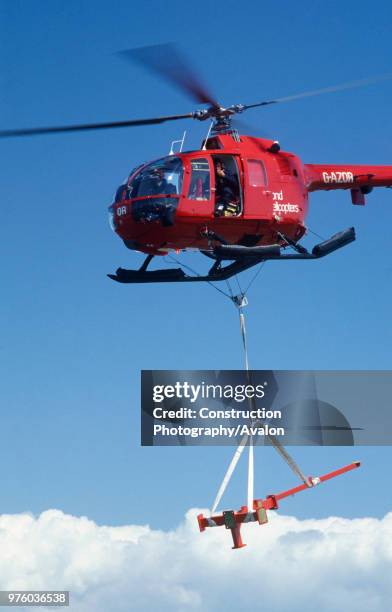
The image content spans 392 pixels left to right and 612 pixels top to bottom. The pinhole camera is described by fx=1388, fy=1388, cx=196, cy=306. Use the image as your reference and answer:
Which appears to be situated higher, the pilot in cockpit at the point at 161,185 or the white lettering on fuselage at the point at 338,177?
the white lettering on fuselage at the point at 338,177

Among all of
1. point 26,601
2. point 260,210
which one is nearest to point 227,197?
point 260,210

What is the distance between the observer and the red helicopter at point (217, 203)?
3816 centimetres

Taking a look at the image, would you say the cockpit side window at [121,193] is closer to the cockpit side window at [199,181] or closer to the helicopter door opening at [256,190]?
the cockpit side window at [199,181]

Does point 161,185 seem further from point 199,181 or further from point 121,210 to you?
point 121,210

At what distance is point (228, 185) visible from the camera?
129 ft

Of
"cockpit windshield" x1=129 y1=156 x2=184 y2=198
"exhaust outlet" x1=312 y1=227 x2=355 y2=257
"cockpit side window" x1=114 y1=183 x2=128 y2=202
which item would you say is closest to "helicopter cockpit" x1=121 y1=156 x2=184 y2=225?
"cockpit windshield" x1=129 y1=156 x2=184 y2=198

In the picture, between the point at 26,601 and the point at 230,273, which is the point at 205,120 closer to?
the point at 230,273

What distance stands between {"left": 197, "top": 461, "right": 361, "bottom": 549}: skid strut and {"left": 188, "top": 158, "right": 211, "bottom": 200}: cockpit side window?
337 inches

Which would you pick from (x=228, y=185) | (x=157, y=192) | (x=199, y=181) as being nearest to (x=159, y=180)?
(x=157, y=192)

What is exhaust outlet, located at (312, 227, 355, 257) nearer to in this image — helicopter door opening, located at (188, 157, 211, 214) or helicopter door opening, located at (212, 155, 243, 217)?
helicopter door opening, located at (212, 155, 243, 217)

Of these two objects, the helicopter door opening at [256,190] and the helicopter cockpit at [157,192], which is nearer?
the helicopter cockpit at [157,192]

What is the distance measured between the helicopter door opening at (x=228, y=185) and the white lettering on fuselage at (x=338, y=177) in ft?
15.9

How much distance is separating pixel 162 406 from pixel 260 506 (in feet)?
12.8

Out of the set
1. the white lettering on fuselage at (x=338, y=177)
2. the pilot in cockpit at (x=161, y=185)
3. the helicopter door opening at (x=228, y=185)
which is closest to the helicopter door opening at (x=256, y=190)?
the helicopter door opening at (x=228, y=185)
